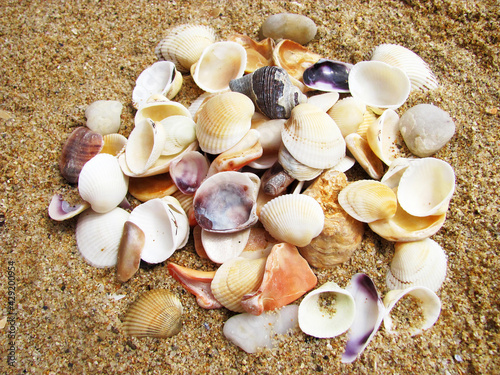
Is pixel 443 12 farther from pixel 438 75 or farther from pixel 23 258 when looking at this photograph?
pixel 23 258

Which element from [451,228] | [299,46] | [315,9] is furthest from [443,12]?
[451,228]

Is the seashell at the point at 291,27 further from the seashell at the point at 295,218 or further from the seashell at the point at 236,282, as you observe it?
the seashell at the point at 236,282

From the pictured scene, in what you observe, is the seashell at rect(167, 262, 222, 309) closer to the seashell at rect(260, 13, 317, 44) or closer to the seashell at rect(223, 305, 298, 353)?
the seashell at rect(223, 305, 298, 353)

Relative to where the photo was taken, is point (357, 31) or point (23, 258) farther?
point (357, 31)

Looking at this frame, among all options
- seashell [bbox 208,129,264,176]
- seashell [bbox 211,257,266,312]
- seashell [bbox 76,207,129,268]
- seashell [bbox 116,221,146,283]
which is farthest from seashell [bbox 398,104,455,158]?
seashell [bbox 76,207,129,268]

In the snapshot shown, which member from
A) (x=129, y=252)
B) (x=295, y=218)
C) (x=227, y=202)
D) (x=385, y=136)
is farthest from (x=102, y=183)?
(x=385, y=136)

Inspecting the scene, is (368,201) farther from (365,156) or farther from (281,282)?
(281,282)
